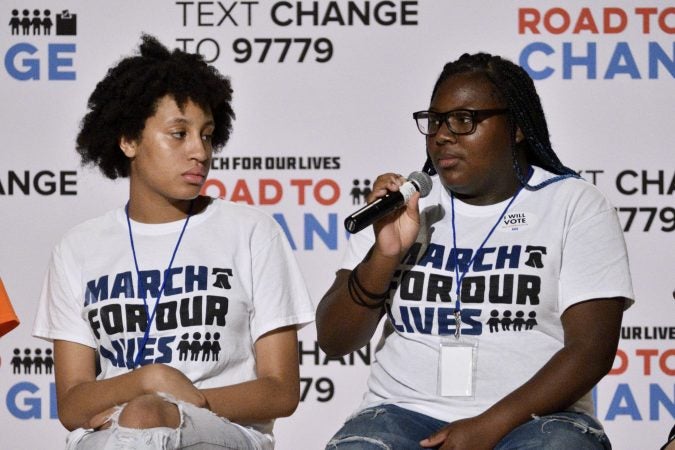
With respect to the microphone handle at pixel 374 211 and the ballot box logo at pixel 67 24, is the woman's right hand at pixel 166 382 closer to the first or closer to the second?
the microphone handle at pixel 374 211

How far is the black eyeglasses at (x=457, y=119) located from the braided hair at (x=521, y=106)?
0.18 ft

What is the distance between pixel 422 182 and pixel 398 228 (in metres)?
0.13

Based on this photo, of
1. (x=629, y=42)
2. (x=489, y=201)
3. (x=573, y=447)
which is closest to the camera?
(x=573, y=447)

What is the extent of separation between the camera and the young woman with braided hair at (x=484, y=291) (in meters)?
2.42

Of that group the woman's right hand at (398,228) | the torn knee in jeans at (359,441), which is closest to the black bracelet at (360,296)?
the woman's right hand at (398,228)

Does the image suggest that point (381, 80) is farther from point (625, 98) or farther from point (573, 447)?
point (573, 447)

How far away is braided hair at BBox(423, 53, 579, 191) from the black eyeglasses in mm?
55

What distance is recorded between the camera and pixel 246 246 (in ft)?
8.93

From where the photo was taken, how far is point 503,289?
2518 millimetres

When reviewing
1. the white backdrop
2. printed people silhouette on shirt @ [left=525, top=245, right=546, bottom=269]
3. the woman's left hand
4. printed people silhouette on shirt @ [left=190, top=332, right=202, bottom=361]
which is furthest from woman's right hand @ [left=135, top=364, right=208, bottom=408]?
the white backdrop

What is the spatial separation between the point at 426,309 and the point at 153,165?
29.8 inches

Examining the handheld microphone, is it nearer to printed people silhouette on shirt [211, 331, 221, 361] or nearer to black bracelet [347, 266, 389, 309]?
black bracelet [347, 266, 389, 309]

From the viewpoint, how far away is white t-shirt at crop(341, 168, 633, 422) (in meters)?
2.50

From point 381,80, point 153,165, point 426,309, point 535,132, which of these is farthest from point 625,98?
point 153,165
